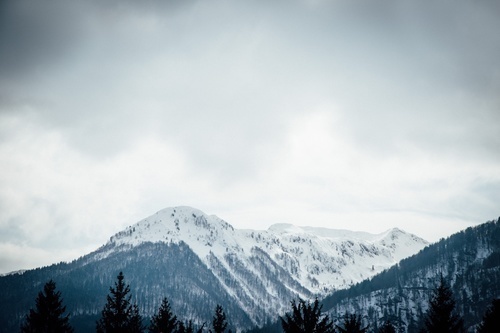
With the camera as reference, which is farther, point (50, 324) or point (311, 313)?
point (50, 324)

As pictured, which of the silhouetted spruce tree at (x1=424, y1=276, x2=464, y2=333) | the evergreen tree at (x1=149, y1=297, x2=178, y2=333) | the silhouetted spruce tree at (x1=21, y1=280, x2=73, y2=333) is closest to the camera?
the silhouetted spruce tree at (x1=424, y1=276, x2=464, y2=333)

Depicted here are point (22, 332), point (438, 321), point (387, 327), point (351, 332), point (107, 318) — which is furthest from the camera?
point (387, 327)

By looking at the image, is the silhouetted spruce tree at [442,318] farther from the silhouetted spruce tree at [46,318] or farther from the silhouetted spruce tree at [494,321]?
the silhouetted spruce tree at [46,318]

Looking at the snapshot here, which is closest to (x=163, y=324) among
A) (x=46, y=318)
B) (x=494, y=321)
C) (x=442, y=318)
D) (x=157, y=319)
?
(x=157, y=319)

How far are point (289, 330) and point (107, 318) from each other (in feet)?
50.4

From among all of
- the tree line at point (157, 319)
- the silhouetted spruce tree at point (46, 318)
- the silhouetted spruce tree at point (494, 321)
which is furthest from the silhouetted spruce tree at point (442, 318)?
the silhouetted spruce tree at point (46, 318)

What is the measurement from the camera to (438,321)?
24.4m

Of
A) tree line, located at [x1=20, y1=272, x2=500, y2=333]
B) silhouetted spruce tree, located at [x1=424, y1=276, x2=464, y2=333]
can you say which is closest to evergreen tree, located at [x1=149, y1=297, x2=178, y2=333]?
tree line, located at [x1=20, y1=272, x2=500, y2=333]

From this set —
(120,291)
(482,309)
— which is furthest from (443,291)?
(482,309)

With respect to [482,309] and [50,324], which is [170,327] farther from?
[482,309]

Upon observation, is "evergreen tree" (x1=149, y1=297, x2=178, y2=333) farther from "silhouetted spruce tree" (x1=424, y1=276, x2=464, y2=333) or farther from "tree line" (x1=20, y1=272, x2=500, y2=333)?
"silhouetted spruce tree" (x1=424, y1=276, x2=464, y2=333)

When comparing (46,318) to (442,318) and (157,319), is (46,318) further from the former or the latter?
(442,318)

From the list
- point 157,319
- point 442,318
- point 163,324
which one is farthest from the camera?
point 163,324

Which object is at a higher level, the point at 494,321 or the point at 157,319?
the point at 157,319
